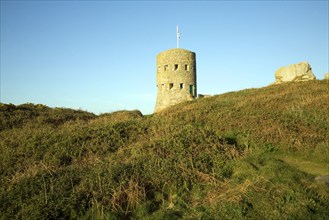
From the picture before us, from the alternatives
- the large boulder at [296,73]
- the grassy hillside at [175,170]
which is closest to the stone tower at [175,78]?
the large boulder at [296,73]

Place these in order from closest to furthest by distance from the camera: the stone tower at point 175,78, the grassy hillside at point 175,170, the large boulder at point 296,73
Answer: the grassy hillside at point 175,170
the large boulder at point 296,73
the stone tower at point 175,78

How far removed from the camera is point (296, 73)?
28.5 metres

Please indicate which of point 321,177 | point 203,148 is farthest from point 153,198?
point 321,177

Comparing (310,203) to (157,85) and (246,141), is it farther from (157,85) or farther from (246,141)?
(157,85)

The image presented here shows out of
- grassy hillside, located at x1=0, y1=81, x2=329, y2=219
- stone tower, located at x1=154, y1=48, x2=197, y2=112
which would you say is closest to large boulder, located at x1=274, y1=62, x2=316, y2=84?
stone tower, located at x1=154, y1=48, x2=197, y2=112

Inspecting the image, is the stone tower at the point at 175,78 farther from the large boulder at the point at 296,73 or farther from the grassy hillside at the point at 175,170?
the grassy hillside at the point at 175,170

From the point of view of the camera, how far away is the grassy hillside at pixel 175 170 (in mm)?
Answer: 6414

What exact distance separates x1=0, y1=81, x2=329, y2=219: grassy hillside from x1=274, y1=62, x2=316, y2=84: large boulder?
617 inches

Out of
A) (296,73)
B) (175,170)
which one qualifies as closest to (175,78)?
(296,73)

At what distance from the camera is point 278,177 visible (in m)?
7.41

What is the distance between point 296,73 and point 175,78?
507 inches

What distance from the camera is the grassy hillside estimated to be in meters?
6.41

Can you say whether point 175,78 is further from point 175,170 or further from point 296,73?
point 175,170

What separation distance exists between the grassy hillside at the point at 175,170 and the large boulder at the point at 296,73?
1567 centimetres
